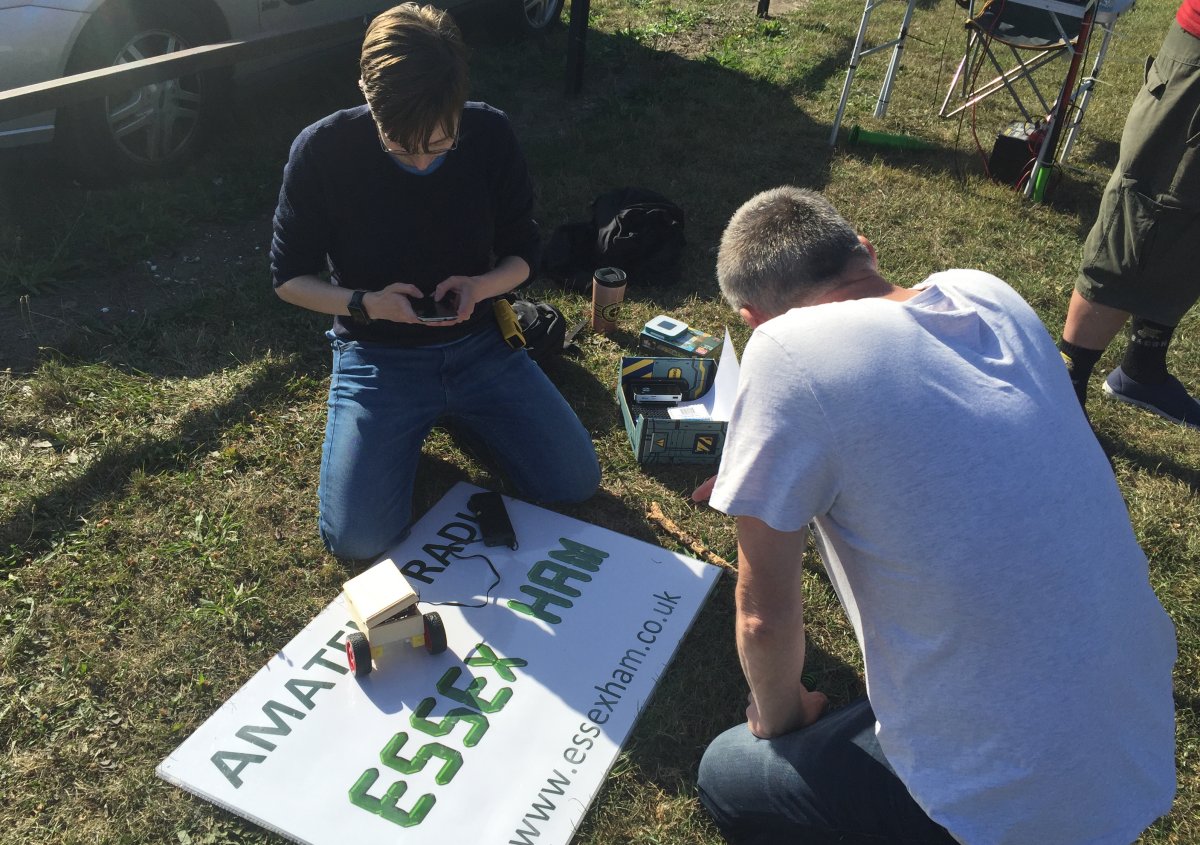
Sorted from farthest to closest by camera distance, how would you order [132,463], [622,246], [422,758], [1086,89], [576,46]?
1. [576,46]
2. [1086,89]
3. [622,246]
4. [132,463]
5. [422,758]

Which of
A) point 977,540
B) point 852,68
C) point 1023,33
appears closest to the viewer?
point 977,540

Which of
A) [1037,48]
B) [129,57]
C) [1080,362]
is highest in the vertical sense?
[1037,48]

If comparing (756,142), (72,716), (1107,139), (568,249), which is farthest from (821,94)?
(72,716)

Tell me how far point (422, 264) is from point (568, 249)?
1.64 meters

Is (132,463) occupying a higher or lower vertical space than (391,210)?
lower

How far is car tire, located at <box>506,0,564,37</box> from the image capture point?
22.8 ft

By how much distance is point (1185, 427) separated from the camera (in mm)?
3547

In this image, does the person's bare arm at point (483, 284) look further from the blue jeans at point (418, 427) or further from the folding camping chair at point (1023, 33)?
the folding camping chair at point (1023, 33)

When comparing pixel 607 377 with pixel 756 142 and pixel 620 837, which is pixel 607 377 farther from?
pixel 756 142

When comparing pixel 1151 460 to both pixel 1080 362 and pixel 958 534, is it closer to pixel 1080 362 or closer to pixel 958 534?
pixel 1080 362

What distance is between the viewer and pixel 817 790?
181 cm

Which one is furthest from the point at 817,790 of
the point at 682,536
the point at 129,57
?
the point at 129,57

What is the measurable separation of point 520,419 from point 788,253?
1.45 m

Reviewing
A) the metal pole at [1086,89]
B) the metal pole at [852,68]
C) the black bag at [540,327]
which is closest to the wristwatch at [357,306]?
the black bag at [540,327]
